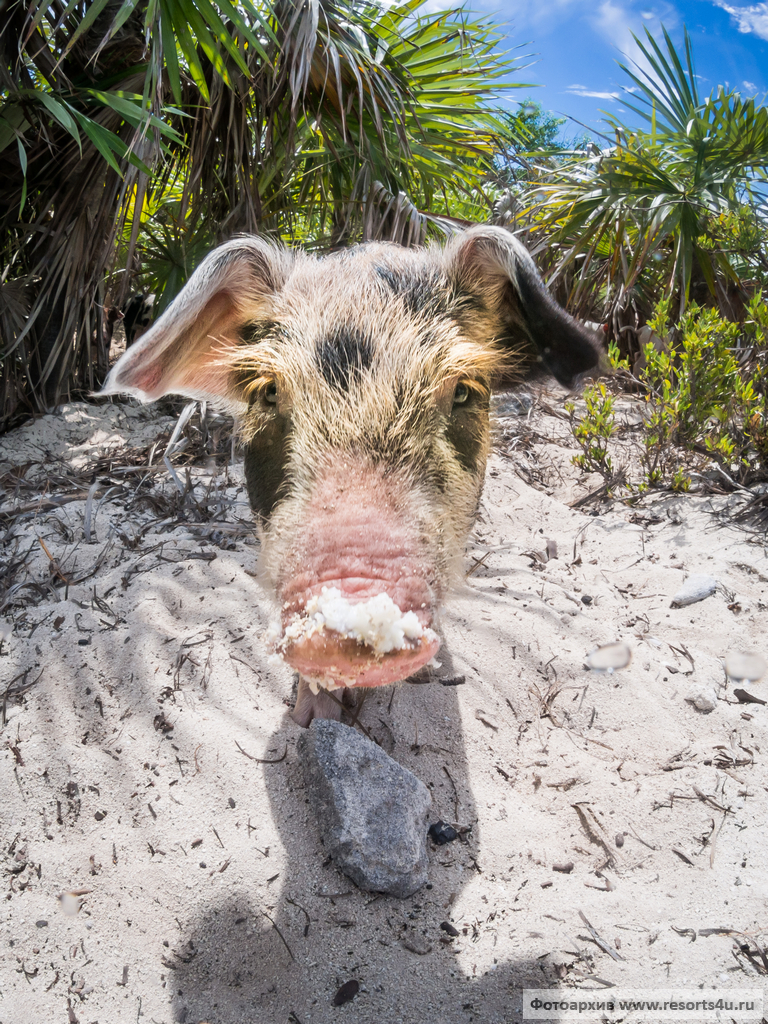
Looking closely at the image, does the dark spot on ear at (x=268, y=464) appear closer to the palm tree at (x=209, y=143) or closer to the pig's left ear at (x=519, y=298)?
the pig's left ear at (x=519, y=298)

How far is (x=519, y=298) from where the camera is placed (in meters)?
2.61

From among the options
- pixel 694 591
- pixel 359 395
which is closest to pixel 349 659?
pixel 359 395

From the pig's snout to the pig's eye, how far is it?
1.97 feet

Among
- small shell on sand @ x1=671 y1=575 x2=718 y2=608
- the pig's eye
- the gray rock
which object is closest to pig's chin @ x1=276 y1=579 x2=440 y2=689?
the gray rock

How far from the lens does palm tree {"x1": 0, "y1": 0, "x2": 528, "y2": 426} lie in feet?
14.1

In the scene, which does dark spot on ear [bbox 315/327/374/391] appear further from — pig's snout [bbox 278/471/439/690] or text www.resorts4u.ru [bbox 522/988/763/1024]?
text www.resorts4u.ru [bbox 522/988/763/1024]

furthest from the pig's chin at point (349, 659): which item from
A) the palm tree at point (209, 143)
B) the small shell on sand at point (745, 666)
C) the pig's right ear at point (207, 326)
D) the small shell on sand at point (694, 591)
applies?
the palm tree at point (209, 143)

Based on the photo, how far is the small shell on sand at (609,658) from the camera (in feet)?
9.07

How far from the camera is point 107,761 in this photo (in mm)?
2246

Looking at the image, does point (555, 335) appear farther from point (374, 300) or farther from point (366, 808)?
point (366, 808)

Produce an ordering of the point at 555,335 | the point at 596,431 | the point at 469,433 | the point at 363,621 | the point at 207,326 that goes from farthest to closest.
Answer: the point at 596,431 → the point at 207,326 → the point at 555,335 → the point at 469,433 → the point at 363,621

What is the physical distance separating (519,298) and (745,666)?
181cm

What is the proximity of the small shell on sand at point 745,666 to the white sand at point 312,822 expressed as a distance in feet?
0.13

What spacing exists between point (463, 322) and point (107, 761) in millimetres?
2039
